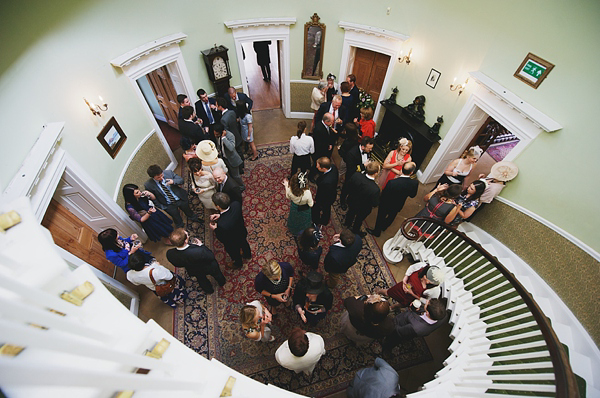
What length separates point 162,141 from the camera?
5508mm

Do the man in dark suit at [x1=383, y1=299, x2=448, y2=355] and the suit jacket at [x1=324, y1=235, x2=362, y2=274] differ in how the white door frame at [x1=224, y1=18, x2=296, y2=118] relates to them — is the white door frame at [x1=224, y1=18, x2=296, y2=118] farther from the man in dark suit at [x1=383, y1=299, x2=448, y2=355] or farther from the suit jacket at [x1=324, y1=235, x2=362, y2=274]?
the man in dark suit at [x1=383, y1=299, x2=448, y2=355]

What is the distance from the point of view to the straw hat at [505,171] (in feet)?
12.9

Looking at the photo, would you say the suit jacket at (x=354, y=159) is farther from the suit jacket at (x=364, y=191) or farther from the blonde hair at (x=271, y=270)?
the blonde hair at (x=271, y=270)

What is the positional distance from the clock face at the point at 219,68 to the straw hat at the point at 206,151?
264 centimetres

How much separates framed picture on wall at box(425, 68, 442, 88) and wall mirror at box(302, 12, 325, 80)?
8.49ft

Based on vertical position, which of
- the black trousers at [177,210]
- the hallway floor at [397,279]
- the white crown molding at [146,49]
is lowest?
the hallway floor at [397,279]

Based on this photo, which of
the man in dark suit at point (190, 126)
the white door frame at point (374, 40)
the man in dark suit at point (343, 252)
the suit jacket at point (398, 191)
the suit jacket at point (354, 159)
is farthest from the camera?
the white door frame at point (374, 40)

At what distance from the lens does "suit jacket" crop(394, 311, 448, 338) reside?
9.77ft

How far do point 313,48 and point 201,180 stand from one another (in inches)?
176

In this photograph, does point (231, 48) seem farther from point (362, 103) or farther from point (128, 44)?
point (362, 103)

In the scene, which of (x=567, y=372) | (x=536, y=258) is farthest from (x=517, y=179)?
(x=567, y=372)

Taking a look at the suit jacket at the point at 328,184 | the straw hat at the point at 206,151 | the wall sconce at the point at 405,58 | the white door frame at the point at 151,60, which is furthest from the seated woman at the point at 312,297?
the wall sconce at the point at 405,58

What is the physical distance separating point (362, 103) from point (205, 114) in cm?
362

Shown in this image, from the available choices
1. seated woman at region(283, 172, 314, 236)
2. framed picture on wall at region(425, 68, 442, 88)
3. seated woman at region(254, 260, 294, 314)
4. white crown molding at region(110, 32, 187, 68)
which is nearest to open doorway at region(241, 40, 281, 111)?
white crown molding at region(110, 32, 187, 68)
